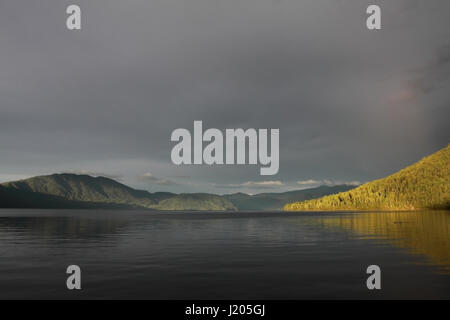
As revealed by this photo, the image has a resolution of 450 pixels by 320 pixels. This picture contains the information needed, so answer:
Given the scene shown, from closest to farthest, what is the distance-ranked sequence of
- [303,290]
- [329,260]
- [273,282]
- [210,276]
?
[303,290], [273,282], [210,276], [329,260]

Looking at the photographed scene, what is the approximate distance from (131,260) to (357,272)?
23.9m

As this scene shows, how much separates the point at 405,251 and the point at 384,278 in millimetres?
18021

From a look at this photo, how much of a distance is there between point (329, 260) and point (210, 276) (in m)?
15.6

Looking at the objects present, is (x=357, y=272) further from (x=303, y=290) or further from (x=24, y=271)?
(x=24, y=271)

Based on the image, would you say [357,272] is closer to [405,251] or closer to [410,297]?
[410,297]

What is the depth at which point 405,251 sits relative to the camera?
41.7 meters
